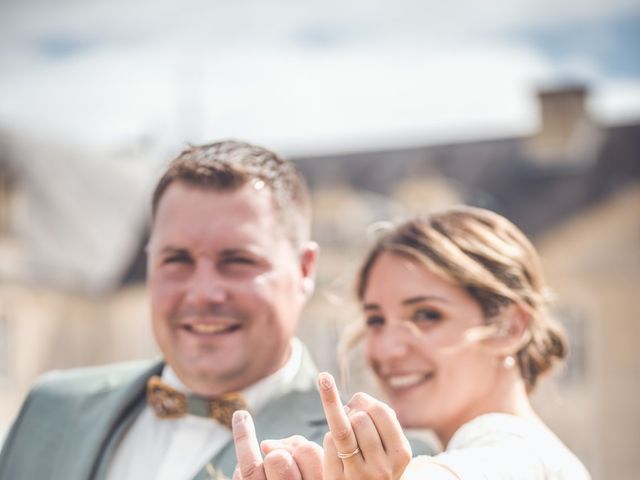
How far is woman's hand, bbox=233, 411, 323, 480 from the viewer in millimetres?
1645

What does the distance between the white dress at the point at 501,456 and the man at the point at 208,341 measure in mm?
479

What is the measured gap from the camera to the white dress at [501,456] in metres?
1.88

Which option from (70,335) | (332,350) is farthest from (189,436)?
(70,335)

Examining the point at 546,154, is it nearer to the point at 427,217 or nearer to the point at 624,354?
the point at 624,354

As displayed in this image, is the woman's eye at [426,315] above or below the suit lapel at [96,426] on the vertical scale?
above

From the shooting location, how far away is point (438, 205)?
15.3m

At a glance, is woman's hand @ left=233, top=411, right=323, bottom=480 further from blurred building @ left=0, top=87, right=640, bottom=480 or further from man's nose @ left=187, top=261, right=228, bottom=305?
blurred building @ left=0, top=87, right=640, bottom=480

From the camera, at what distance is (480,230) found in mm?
2928

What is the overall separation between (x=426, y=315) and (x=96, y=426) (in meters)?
0.99

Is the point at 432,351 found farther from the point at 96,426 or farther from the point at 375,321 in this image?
the point at 96,426

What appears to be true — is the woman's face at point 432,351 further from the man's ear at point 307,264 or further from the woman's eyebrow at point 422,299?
the man's ear at point 307,264

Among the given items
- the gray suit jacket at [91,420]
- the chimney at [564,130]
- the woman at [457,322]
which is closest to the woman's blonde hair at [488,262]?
the woman at [457,322]

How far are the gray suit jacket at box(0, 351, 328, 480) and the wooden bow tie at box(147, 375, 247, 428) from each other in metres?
0.07

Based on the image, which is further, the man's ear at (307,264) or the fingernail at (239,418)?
the man's ear at (307,264)
